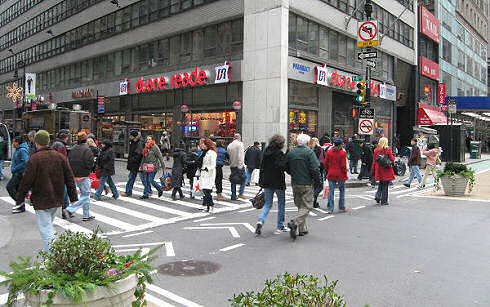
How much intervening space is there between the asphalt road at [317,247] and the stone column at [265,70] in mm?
12517

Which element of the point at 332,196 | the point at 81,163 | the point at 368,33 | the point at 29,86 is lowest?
the point at 332,196

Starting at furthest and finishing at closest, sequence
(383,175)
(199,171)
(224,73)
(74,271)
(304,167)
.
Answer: (224,73) → (199,171) → (383,175) → (304,167) → (74,271)

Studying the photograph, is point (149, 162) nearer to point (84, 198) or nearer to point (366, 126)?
point (84, 198)

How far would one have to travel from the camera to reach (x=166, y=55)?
101 ft

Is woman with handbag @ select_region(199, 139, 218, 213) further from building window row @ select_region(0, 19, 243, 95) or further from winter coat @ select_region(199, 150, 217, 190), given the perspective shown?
Result: building window row @ select_region(0, 19, 243, 95)

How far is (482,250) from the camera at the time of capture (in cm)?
710

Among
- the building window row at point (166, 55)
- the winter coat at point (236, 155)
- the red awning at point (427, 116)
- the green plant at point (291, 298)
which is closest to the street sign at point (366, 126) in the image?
the winter coat at point (236, 155)

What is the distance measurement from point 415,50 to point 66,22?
34.9 metres

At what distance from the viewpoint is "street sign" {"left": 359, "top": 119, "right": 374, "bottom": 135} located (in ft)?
58.4

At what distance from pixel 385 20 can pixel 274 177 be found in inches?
1194

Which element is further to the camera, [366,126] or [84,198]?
[366,126]

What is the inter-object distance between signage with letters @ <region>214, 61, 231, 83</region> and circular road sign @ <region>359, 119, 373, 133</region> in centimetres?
1020

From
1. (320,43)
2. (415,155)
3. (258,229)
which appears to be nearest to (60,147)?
(258,229)

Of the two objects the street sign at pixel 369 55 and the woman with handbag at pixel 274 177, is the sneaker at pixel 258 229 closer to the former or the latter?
the woman with handbag at pixel 274 177
